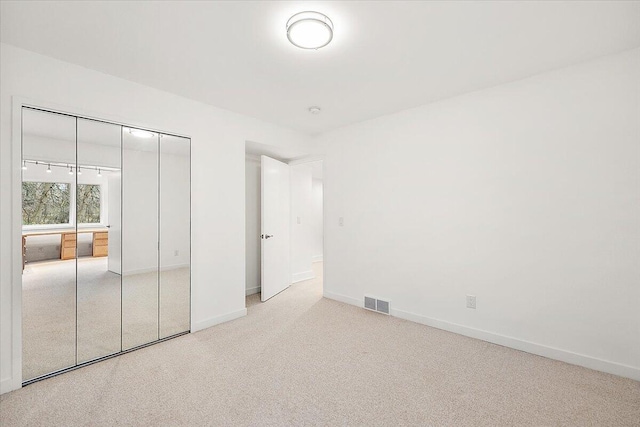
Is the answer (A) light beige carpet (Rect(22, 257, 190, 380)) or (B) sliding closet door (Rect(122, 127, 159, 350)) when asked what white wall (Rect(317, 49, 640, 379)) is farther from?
(B) sliding closet door (Rect(122, 127, 159, 350))

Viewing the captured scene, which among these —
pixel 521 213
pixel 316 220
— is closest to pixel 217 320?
pixel 521 213

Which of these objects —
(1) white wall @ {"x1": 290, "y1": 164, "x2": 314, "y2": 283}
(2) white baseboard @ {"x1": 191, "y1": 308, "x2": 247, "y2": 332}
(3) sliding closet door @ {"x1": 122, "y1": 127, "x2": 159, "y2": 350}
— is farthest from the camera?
(1) white wall @ {"x1": 290, "y1": 164, "x2": 314, "y2": 283}

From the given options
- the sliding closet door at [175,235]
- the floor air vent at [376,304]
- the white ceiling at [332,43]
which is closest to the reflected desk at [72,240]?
the sliding closet door at [175,235]

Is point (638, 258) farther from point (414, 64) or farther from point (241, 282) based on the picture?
point (241, 282)

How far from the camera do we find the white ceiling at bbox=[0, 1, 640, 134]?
5.53 feet

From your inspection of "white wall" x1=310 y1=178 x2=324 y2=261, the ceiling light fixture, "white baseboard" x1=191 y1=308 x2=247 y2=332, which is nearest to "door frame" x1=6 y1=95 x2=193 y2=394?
the ceiling light fixture

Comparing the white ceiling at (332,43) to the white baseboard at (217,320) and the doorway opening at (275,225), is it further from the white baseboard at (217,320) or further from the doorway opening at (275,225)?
the white baseboard at (217,320)

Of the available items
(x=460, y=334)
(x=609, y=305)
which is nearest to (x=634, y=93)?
(x=609, y=305)

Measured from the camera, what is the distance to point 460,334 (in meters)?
2.92

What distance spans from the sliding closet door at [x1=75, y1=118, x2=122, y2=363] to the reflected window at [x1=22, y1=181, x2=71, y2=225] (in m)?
0.08

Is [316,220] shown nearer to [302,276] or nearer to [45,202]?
[302,276]

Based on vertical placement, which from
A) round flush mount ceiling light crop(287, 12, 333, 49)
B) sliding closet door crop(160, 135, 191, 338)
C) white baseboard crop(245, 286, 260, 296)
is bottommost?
white baseboard crop(245, 286, 260, 296)

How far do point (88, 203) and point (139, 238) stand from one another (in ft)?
1.67

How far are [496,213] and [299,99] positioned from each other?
2376mm
